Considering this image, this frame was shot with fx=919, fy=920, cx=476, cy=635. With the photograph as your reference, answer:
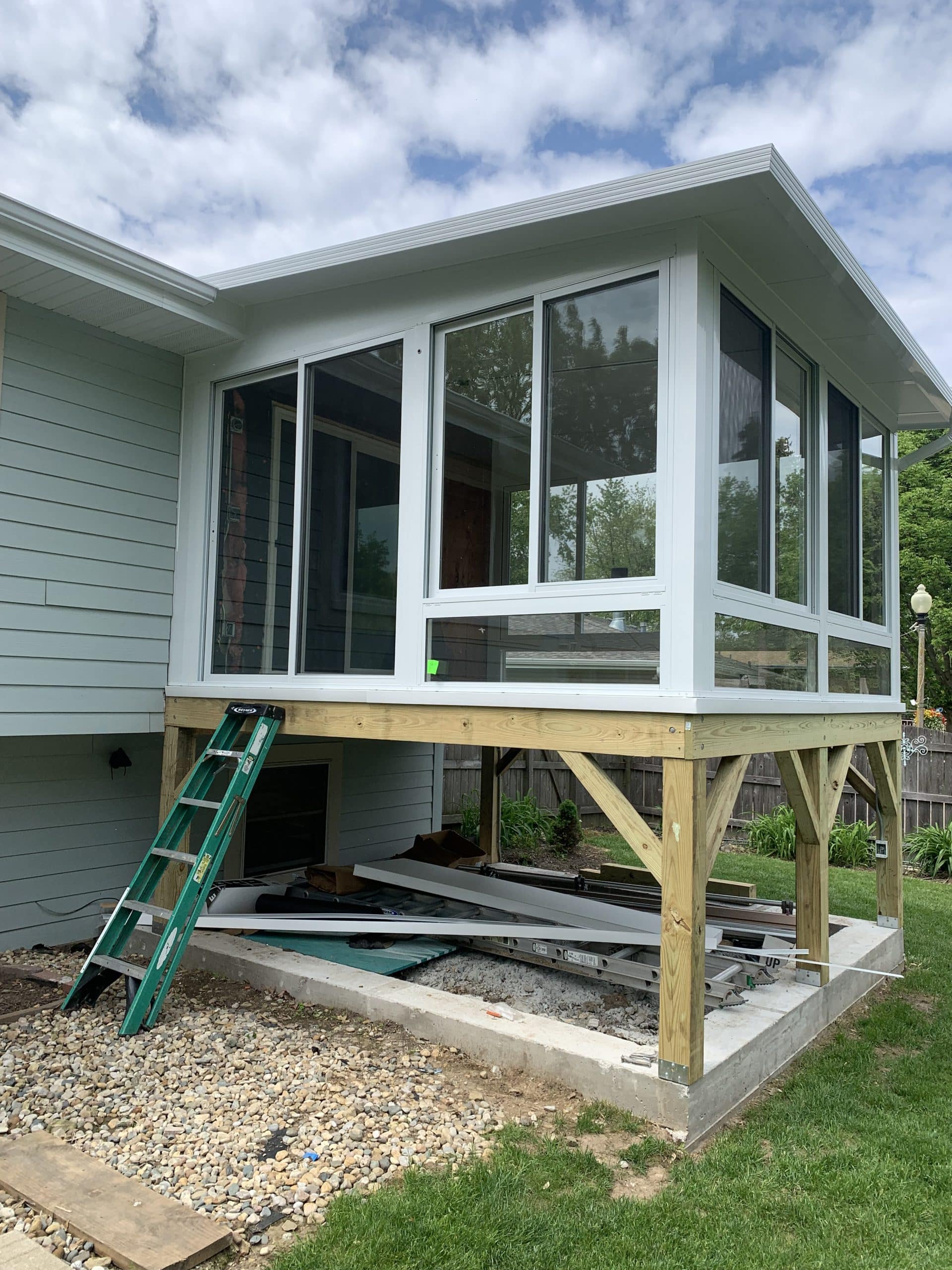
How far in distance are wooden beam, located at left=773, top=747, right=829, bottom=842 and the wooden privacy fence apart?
15.6 ft

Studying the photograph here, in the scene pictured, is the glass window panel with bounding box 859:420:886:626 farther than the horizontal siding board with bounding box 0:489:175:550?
Yes

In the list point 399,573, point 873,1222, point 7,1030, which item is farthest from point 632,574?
point 7,1030

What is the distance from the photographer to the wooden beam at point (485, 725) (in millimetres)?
3756

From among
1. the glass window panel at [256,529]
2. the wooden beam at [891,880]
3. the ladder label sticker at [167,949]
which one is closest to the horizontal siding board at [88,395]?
the glass window panel at [256,529]

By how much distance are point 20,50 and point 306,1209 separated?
25623mm

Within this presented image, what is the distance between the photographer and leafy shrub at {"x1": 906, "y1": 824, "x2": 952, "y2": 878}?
9.52 metres

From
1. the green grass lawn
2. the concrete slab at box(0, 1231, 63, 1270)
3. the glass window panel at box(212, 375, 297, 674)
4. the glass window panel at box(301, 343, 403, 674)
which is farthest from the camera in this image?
the glass window panel at box(212, 375, 297, 674)

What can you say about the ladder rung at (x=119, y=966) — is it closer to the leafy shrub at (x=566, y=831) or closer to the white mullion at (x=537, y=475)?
the white mullion at (x=537, y=475)

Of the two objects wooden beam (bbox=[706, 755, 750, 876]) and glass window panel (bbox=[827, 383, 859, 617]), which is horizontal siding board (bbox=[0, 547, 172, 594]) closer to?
wooden beam (bbox=[706, 755, 750, 876])

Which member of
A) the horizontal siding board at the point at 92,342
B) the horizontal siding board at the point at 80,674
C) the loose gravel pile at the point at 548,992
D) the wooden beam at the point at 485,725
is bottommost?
the loose gravel pile at the point at 548,992

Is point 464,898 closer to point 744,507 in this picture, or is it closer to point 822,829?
point 822,829

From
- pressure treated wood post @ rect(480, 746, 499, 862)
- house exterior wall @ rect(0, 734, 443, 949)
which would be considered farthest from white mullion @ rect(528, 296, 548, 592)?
pressure treated wood post @ rect(480, 746, 499, 862)

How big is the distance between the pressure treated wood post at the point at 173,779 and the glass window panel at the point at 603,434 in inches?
109

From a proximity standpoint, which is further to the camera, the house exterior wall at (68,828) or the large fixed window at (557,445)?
the house exterior wall at (68,828)
